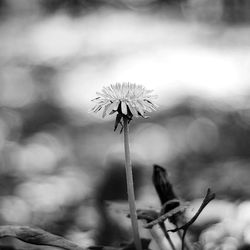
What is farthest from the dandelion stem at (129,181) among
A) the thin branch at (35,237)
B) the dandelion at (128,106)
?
the thin branch at (35,237)

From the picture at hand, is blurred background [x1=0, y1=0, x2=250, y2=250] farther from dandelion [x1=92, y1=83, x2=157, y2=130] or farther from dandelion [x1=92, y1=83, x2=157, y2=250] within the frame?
dandelion [x1=92, y1=83, x2=157, y2=130]

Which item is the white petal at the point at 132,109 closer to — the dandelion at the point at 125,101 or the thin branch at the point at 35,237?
the dandelion at the point at 125,101

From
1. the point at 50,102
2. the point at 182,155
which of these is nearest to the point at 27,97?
the point at 50,102

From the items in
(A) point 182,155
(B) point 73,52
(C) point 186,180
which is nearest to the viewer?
(C) point 186,180

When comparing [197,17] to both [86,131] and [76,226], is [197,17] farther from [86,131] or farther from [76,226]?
[76,226]

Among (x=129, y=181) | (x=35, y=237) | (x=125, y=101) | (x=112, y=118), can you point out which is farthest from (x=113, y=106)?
(x=112, y=118)

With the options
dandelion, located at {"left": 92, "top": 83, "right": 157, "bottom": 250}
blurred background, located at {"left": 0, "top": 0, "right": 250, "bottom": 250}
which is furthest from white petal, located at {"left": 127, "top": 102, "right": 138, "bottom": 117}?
blurred background, located at {"left": 0, "top": 0, "right": 250, "bottom": 250}
